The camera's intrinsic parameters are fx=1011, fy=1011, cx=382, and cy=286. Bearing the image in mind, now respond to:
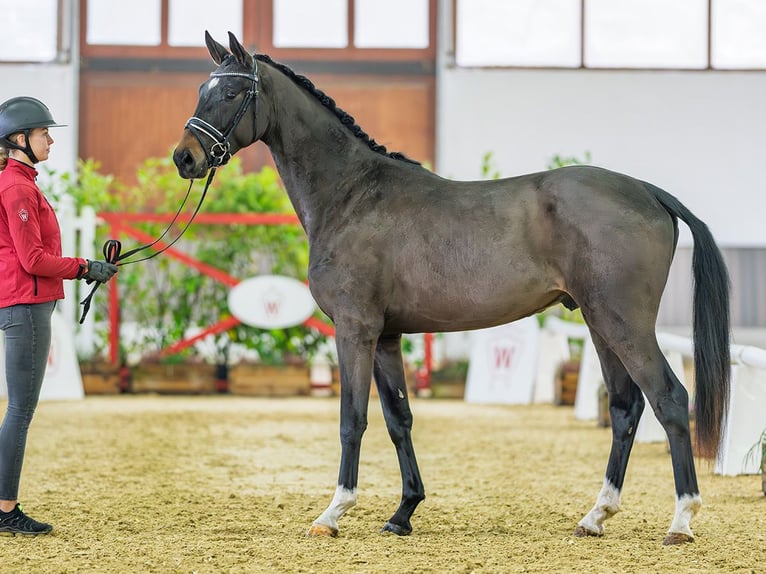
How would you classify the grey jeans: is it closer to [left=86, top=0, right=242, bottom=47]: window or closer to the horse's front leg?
the horse's front leg

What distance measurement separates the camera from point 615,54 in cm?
1348

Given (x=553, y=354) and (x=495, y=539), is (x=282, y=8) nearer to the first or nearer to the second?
(x=553, y=354)

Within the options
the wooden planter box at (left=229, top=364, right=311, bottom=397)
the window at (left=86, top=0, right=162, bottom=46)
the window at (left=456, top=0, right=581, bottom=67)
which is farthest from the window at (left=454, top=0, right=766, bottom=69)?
the wooden planter box at (left=229, top=364, right=311, bottom=397)

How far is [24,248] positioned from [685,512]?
264cm

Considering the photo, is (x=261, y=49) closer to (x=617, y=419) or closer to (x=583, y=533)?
(x=617, y=419)

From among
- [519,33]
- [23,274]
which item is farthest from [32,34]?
[23,274]

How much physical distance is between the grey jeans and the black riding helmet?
63cm

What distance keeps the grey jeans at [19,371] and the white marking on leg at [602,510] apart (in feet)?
7.12

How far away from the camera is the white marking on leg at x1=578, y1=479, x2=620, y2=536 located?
155 inches

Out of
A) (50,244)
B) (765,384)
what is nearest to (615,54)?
(765,384)

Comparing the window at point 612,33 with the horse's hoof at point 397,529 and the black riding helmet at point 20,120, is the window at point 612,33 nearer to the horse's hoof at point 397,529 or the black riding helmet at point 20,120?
the black riding helmet at point 20,120

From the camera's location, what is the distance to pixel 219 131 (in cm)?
402

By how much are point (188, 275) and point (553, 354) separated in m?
4.03

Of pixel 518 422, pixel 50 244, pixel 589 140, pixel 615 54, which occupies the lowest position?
pixel 518 422
